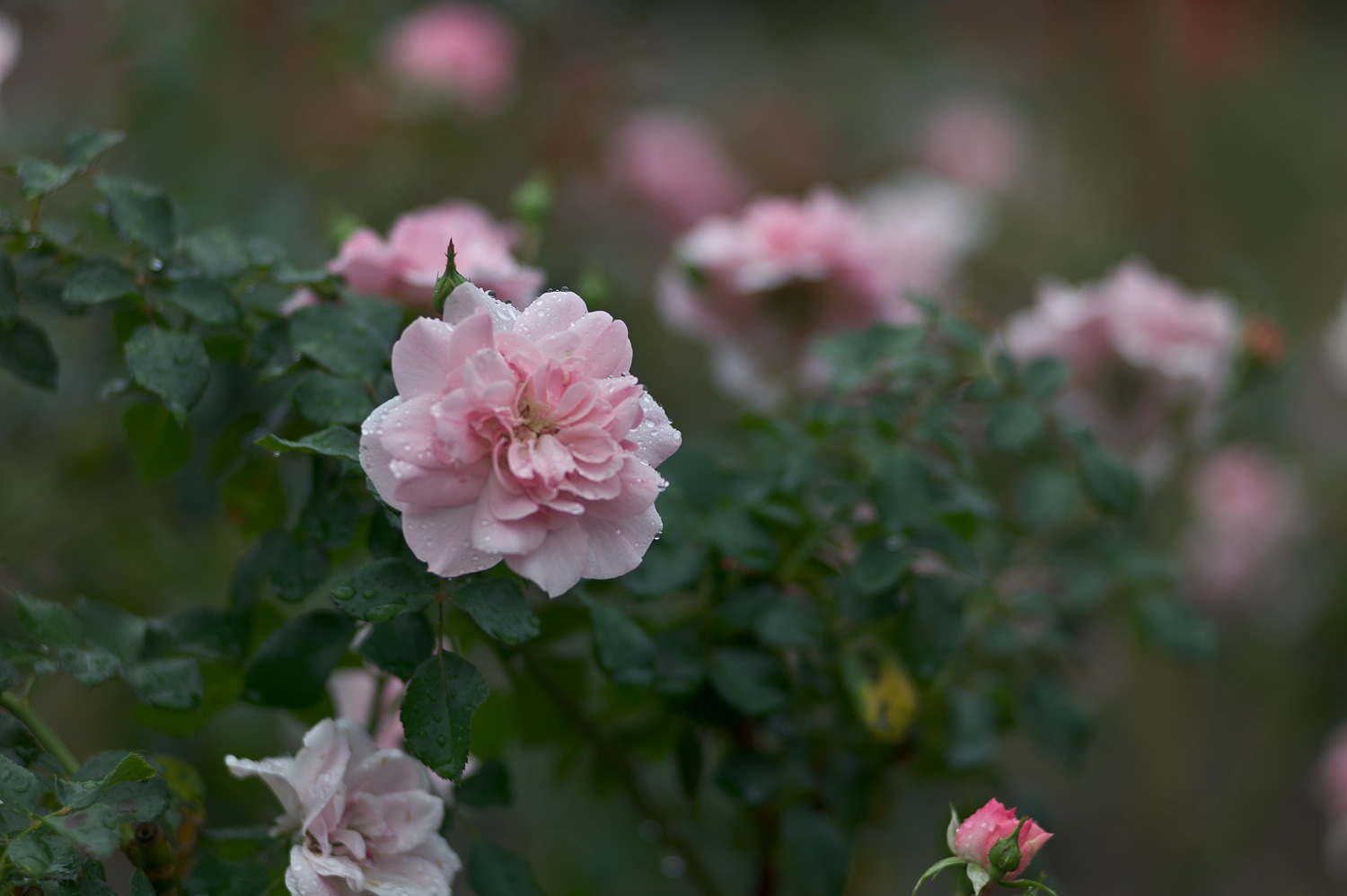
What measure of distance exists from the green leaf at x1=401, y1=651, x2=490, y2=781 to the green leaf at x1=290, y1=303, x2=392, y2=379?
0.45 feet

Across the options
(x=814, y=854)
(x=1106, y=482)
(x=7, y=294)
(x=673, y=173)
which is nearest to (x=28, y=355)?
(x=7, y=294)

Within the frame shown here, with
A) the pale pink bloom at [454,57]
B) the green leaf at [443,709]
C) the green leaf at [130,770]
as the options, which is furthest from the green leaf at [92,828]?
the pale pink bloom at [454,57]

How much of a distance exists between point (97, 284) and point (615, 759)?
0.36m

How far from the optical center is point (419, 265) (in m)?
0.60

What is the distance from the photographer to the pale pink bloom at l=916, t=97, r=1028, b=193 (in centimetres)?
215

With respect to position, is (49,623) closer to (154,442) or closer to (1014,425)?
(154,442)

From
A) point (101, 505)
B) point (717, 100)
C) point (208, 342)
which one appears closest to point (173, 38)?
point (101, 505)

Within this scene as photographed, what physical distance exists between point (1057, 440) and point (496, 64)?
848mm

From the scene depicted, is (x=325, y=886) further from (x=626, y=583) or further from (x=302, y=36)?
(x=302, y=36)

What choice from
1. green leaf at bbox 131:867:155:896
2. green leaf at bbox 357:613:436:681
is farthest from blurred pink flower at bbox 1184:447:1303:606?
green leaf at bbox 131:867:155:896

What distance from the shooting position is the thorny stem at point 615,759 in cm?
62

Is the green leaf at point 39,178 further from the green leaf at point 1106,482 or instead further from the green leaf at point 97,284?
the green leaf at point 1106,482

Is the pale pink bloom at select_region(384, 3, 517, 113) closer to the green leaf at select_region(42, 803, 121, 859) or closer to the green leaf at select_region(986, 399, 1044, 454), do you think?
the green leaf at select_region(986, 399, 1044, 454)

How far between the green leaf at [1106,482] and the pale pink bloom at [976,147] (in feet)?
4.83
